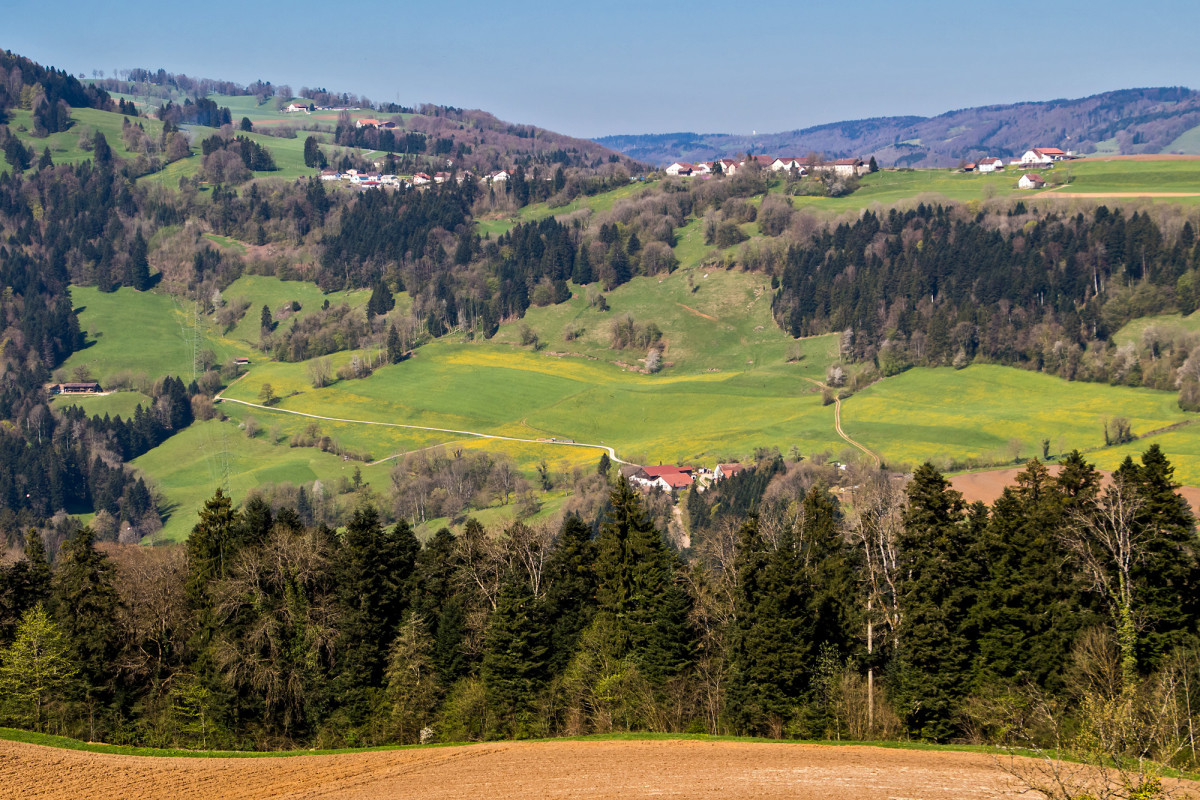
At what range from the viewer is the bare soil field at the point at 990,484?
121m

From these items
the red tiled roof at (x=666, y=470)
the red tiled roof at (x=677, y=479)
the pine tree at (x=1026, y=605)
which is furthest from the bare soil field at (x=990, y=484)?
the pine tree at (x=1026, y=605)

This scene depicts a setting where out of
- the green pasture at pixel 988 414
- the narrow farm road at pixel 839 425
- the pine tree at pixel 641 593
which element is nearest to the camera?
the pine tree at pixel 641 593

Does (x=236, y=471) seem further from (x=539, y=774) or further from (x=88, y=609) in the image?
(x=539, y=774)

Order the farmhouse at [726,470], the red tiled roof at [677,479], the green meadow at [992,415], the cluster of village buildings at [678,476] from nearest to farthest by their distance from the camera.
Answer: the green meadow at [992,415] → the farmhouse at [726,470] → the cluster of village buildings at [678,476] → the red tiled roof at [677,479]

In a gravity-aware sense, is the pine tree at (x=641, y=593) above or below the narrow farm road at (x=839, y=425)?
above

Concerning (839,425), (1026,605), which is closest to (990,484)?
(839,425)

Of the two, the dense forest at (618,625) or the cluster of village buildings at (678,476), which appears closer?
the dense forest at (618,625)

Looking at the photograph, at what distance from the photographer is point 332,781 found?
4412 centimetres

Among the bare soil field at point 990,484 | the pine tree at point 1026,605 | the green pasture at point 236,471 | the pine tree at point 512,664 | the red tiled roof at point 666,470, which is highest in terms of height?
the pine tree at point 1026,605

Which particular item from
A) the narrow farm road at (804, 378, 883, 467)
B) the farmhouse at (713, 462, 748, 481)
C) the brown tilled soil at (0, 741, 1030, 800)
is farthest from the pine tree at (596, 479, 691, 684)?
the narrow farm road at (804, 378, 883, 467)

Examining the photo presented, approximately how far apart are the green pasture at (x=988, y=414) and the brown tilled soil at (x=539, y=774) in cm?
10557

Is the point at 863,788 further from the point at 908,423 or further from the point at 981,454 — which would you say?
the point at 908,423

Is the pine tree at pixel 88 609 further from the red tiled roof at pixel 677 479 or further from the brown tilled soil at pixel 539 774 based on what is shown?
the red tiled roof at pixel 677 479

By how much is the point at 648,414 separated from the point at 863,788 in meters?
148
